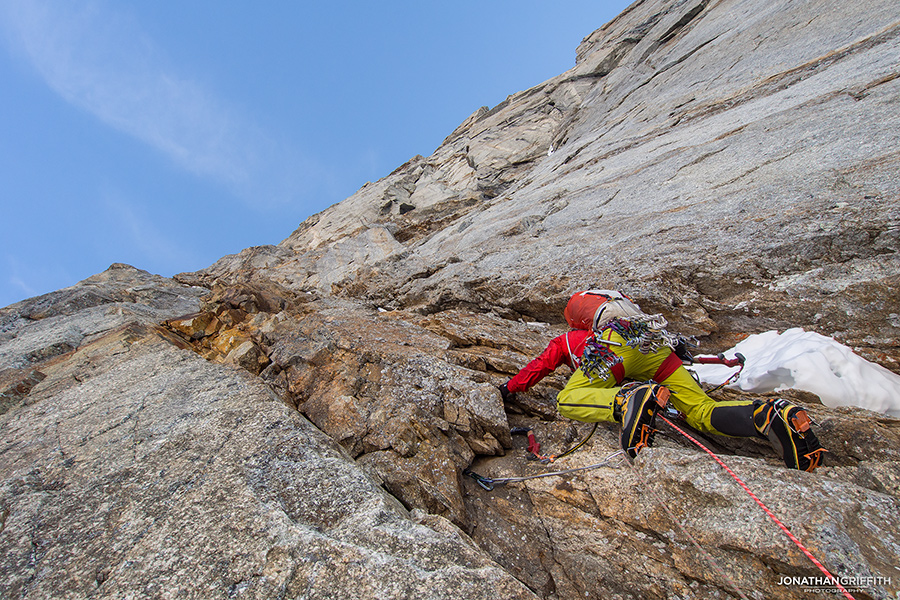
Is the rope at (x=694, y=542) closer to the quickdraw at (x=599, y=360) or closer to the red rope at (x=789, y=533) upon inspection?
the red rope at (x=789, y=533)

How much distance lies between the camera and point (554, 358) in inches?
204

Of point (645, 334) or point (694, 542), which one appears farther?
point (645, 334)

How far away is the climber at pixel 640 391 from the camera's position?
3.66 m

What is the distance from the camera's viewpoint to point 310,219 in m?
33.0

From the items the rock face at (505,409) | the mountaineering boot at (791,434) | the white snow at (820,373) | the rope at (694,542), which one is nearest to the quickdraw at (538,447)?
the rock face at (505,409)

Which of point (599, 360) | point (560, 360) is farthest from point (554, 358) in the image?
point (599, 360)

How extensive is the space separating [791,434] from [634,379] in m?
1.65

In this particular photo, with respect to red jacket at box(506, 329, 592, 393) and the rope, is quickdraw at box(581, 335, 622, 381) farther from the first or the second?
the rope

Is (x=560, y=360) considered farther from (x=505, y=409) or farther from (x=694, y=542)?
(x=694, y=542)

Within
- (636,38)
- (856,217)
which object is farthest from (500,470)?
(636,38)

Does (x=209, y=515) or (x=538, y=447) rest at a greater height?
(x=209, y=515)

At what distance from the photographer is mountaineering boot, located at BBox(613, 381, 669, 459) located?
3994mm

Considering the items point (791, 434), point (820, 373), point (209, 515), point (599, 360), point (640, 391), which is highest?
point (209, 515)

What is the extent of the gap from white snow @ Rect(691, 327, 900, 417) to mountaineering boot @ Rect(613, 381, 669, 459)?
6.82ft
